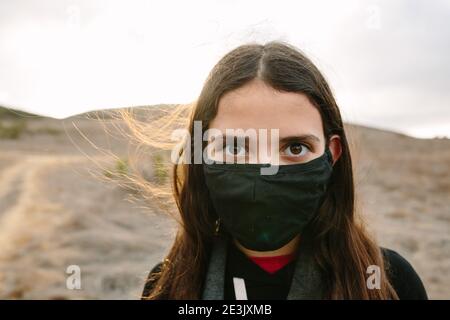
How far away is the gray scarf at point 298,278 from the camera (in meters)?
1.57

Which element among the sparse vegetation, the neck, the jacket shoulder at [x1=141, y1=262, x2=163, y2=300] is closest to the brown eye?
the neck

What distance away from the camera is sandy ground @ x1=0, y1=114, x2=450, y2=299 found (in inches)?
215

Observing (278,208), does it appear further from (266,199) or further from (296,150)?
(296,150)

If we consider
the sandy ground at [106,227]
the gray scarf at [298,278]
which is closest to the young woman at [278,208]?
the gray scarf at [298,278]

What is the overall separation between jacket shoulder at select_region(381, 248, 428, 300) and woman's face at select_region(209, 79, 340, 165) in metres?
0.46

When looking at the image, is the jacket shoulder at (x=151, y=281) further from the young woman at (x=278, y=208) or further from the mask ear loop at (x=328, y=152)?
the mask ear loop at (x=328, y=152)

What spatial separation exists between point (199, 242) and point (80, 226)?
7049 millimetres

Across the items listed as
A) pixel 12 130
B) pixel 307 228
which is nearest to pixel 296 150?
pixel 307 228

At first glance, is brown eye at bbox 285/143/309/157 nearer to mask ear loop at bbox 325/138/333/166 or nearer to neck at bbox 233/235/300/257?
mask ear loop at bbox 325/138/333/166

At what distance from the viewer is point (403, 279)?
5.61ft

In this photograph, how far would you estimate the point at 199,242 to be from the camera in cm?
175

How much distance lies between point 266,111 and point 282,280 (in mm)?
535

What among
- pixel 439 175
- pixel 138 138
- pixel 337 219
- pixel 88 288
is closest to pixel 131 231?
pixel 88 288
